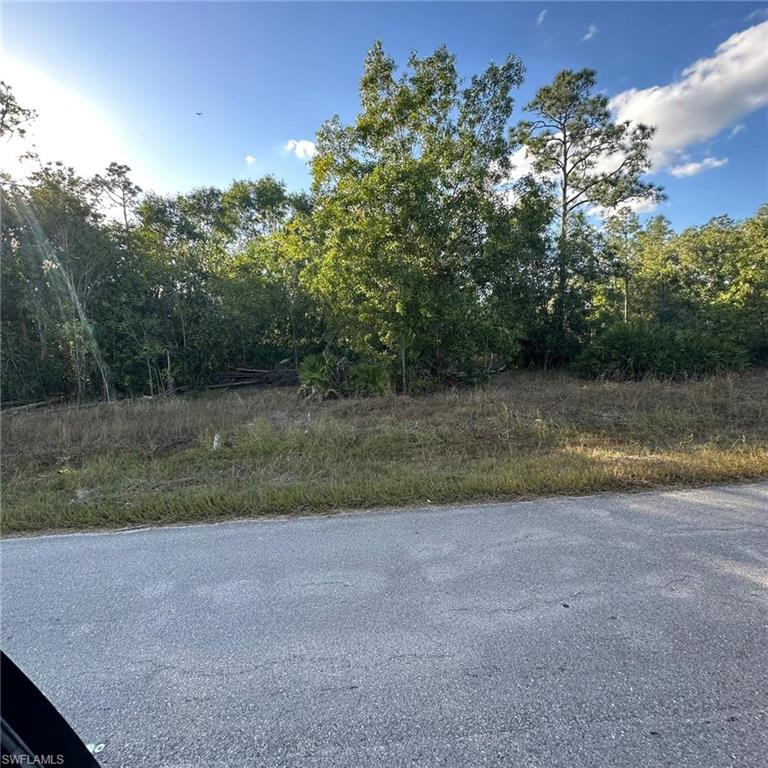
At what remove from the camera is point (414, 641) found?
6.70ft

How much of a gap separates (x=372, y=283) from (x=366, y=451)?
5369 millimetres

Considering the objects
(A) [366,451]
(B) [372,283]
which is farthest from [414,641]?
(B) [372,283]

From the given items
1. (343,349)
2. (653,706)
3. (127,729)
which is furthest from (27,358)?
(653,706)

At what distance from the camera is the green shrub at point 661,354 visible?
41.2ft

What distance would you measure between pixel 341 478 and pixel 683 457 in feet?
13.4

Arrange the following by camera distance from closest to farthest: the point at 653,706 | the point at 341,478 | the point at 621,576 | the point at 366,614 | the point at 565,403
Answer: the point at 653,706 < the point at 366,614 < the point at 621,576 < the point at 341,478 < the point at 565,403

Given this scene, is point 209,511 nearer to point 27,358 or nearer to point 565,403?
point 565,403

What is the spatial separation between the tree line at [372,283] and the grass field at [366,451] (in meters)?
2.13

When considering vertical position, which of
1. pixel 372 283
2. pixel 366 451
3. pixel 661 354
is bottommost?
pixel 366 451

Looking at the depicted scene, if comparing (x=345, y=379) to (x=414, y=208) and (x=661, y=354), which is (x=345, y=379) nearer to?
(x=414, y=208)

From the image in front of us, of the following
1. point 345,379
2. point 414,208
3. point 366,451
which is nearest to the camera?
point 366,451

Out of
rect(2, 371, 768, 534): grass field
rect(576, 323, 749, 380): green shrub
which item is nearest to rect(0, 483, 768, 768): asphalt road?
rect(2, 371, 768, 534): grass field

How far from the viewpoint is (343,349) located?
43.9ft

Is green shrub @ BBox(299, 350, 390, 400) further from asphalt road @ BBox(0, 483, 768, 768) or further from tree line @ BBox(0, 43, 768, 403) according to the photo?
asphalt road @ BBox(0, 483, 768, 768)
